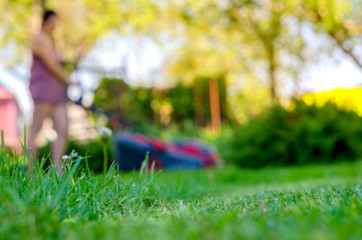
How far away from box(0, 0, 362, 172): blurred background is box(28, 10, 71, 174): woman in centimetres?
136

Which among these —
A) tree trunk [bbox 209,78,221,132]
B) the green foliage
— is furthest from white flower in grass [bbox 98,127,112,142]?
tree trunk [bbox 209,78,221,132]

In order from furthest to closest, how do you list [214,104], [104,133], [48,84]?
1. [214,104]
2. [48,84]
3. [104,133]

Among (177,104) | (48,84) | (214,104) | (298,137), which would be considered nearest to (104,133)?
(48,84)

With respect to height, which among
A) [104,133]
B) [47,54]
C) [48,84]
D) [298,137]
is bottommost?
[298,137]

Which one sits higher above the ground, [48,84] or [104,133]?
[48,84]

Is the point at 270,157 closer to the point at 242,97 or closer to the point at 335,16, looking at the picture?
the point at 335,16

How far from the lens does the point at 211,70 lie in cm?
1750

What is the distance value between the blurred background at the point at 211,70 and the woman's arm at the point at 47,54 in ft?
4.73

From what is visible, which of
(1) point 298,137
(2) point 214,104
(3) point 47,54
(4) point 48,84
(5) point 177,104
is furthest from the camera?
(5) point 177,104

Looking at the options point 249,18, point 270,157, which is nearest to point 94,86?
point 249,18

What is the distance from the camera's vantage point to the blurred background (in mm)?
7957

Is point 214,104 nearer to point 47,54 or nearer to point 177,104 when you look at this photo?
point 177,104

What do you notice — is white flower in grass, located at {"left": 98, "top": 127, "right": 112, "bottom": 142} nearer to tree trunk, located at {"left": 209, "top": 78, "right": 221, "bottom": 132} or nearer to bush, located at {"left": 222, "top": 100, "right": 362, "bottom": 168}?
bush, located at {"left": 222, "top": 100, "right": 362, "bottom": 168}

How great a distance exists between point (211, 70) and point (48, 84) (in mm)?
12700
